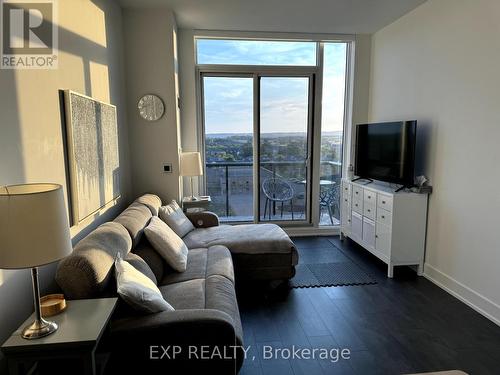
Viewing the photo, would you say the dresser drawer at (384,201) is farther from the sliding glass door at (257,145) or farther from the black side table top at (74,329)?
the black side table top at (74,329)

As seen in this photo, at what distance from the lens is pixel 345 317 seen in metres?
2.79

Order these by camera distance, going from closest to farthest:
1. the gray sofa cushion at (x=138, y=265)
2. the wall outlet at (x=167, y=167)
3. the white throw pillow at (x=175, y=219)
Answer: the gray sofa cushion at (x=138, y=265) < the white throw pillow at (x=175, y=219) < the wall outlet at (x=167, y=167)

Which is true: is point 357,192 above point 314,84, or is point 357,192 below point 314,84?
below

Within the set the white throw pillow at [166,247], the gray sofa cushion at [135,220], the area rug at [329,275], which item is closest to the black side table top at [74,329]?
the gray sofa cushion at [135,220]

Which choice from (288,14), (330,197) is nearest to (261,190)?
(330,197)

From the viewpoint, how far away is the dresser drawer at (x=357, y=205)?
4176mm

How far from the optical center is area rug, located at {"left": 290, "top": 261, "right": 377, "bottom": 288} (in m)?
3.43

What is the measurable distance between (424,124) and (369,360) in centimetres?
245

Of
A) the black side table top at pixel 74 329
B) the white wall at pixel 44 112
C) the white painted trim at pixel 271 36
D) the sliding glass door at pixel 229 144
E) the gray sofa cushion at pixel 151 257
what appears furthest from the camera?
the sliding glass door at pixel 229 144

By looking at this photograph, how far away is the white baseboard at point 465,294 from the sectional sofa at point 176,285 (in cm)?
141

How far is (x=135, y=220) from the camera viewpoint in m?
2.69

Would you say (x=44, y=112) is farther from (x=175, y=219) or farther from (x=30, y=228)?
(x=175, y=219)

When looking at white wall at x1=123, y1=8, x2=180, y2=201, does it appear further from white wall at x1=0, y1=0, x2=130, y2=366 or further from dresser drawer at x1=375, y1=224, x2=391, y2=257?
dresser drawer at x1=375, y1=224, x2=391, y2=257

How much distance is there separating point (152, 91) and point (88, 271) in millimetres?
2602
